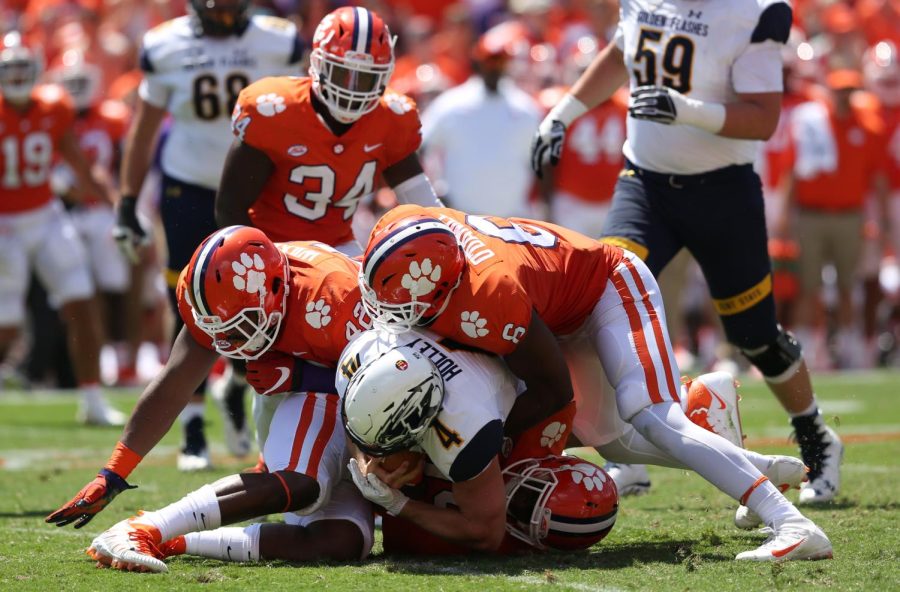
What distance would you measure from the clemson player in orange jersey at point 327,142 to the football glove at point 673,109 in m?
0.88

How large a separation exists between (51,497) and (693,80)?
2917 millimetres

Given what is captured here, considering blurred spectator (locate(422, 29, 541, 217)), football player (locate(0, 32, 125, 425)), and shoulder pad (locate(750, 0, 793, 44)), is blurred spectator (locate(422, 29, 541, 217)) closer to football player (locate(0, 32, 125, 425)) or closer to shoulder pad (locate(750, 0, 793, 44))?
football player (locate(0, 32, 125, 425))

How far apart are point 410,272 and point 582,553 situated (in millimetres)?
1008

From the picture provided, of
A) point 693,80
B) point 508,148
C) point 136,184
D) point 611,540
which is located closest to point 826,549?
point 611,540

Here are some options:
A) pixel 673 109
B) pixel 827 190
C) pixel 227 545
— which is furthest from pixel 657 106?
pixel 827 190

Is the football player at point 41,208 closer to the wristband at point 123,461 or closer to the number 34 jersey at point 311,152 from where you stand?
the number 34 jersey at point 311,152

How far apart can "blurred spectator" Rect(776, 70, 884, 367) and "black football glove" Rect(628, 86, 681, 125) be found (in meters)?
5.59

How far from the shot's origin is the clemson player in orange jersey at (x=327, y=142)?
4953mm

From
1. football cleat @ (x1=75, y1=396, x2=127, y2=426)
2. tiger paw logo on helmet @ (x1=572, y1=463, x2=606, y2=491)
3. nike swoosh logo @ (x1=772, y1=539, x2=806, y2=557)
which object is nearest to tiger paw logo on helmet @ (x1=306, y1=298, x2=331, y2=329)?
tiger paw logo on helmet @ (x1=572, y1=463, x2=606, y2=491)

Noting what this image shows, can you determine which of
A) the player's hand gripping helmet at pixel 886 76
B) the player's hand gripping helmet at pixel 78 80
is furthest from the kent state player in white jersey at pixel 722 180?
the player's hand gripping helmet at pixel 886 76

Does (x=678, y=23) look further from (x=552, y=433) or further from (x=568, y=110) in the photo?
(x=552, y=433)

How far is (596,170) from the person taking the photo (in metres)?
10.2

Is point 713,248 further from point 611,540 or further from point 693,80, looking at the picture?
point 611,540

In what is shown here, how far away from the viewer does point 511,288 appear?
3955 millimetres
